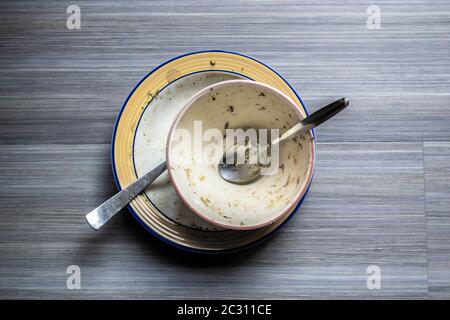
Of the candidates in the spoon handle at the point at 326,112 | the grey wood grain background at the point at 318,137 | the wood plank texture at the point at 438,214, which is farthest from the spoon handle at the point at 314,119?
the wood plank texture at the point at 438,214

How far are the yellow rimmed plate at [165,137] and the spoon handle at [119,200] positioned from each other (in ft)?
0.04

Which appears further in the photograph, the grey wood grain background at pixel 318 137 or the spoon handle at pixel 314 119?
the grey wood grain background at pixel 318 137

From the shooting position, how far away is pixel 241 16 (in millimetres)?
723

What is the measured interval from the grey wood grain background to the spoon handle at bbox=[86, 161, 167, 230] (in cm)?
4

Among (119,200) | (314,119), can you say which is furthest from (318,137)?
(119,200)

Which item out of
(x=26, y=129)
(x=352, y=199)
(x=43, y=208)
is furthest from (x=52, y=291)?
(x=352, y=199)

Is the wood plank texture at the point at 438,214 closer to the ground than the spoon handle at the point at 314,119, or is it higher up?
closer to the ground

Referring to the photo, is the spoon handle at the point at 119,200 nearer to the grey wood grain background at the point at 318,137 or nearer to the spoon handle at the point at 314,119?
the grey wood grain background at the point at 318,137

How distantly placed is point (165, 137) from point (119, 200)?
105 mm

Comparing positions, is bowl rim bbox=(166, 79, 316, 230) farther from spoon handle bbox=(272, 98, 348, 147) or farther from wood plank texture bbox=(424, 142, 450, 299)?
wood plank texture bbox=(424, 142, 450, 299)

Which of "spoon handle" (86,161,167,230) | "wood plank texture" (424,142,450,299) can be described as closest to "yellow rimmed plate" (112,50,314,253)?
"spoon handle" (86,161,167,230)

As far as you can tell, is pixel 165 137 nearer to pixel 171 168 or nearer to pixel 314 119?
pixel 171 168

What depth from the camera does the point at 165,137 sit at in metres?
0.65

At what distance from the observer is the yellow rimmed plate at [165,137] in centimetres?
64
